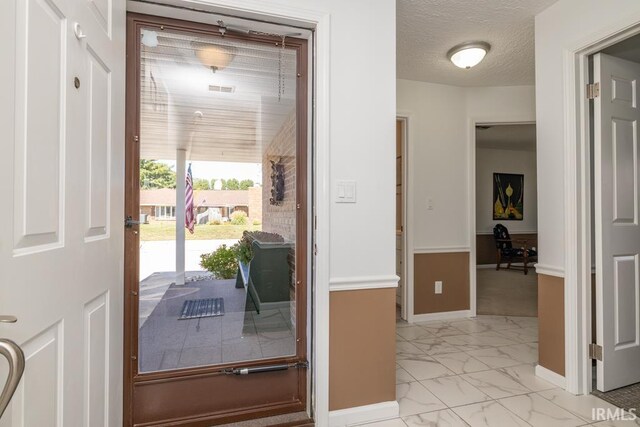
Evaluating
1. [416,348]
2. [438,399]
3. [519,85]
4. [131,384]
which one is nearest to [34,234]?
[131,384]

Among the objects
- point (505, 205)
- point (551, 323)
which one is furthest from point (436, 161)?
point (505, 205)

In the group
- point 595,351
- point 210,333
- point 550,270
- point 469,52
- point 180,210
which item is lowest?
point 595,351

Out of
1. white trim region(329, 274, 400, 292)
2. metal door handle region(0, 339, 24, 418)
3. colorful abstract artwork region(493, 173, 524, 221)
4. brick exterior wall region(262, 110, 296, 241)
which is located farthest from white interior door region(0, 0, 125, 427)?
colorful abstract artwork region(493, 173, 524, 221)

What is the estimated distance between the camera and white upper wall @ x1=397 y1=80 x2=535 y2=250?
3418mm

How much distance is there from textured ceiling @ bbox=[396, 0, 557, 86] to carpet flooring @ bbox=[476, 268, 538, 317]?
2.56 m

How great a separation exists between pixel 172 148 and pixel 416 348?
241cm

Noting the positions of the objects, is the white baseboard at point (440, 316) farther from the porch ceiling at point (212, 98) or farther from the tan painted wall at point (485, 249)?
the tan painted wall at point (485, 249)

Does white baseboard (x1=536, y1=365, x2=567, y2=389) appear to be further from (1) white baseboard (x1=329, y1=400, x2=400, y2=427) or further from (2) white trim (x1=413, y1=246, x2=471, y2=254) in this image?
(2) white trim (x1=413, y1=246, x2=471, y2=254)

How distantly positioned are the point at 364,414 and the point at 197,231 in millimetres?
1318

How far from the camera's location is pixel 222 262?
1.77 metres

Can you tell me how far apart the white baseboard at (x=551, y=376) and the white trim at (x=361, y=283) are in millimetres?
1366

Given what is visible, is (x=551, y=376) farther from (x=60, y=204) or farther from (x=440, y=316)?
(x=60, y=204)

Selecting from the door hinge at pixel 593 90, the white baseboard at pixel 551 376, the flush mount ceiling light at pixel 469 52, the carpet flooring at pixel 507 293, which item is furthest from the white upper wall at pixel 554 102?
the carpet flooring at pixel 507 293

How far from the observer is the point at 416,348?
2.74 meters
